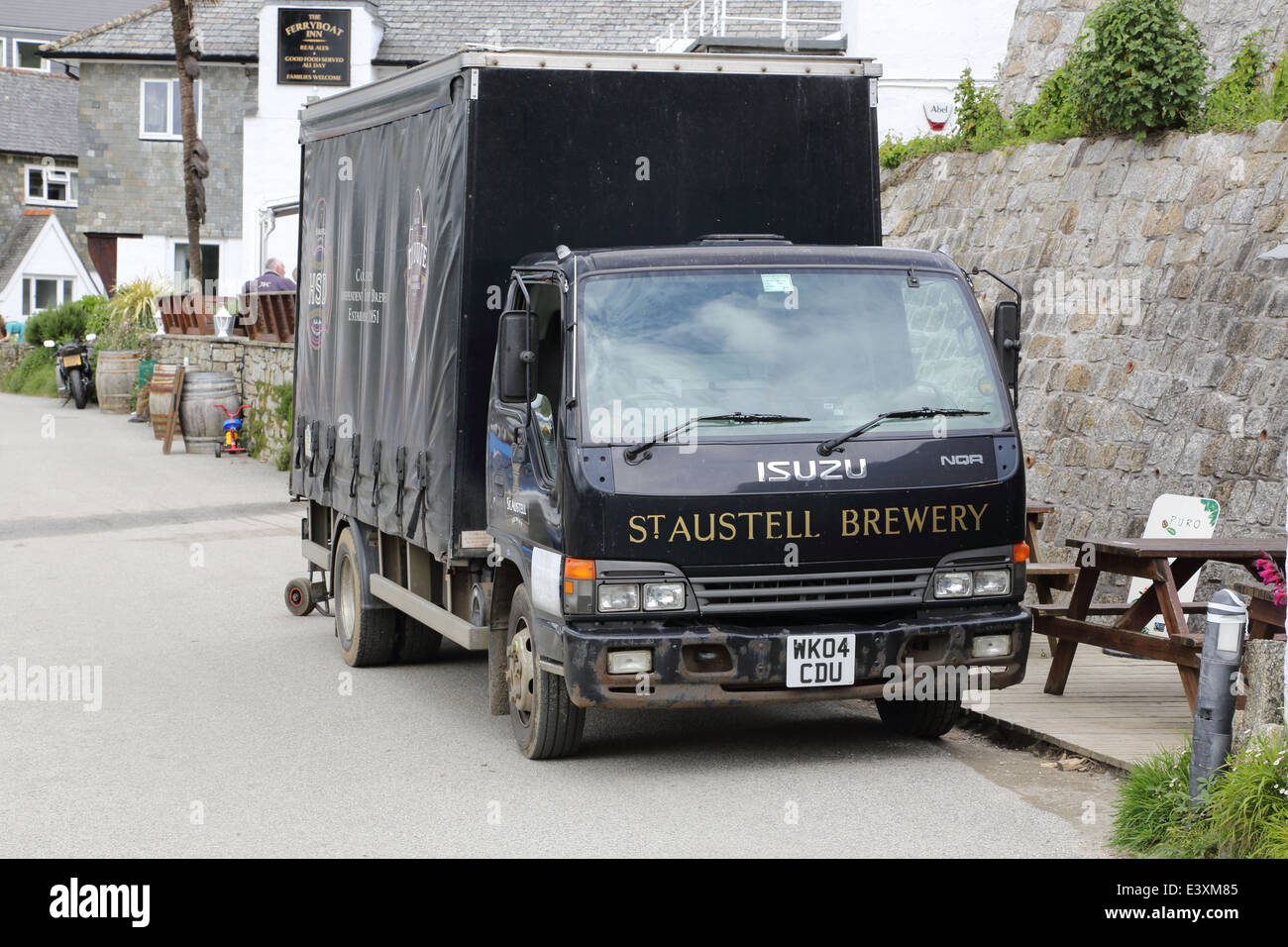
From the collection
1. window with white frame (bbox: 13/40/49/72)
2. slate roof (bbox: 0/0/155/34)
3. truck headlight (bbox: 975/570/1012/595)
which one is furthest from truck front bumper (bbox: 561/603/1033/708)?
slate roof (bbox: 0/0/155/34)

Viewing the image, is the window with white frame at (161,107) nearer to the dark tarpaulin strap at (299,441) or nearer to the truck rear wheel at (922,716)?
the dark tarpaulin strap at (299,441)

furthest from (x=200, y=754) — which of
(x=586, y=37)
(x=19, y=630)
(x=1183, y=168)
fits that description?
(x=586, y=37)

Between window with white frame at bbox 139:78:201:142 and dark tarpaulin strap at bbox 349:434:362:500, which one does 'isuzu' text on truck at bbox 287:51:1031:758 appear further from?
window with white frame at bbox 139:78:201:142

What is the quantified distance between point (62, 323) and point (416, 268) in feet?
115

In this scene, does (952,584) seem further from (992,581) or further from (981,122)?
(981,122)

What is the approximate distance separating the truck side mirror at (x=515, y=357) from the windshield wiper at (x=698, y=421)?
662mm

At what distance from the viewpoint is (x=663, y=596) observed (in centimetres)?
708

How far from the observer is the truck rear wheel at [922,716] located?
7.93 meters

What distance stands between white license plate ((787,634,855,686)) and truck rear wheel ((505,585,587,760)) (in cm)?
101

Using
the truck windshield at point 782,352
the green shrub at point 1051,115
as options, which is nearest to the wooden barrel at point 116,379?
the green shrub at point 1051,115

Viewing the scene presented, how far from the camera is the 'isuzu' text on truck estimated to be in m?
7.09

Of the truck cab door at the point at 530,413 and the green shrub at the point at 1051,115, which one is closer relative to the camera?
the truck cab door at the point at 530,413

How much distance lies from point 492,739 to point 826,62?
12.7ft

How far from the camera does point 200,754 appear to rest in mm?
8023
